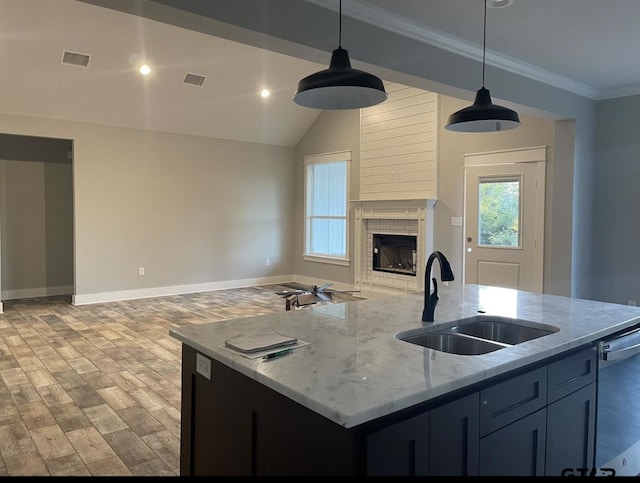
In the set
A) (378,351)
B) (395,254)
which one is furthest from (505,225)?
(378,351)

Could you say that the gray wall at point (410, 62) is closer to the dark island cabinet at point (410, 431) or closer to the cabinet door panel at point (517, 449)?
the dark island cabinet at point (410, 431)

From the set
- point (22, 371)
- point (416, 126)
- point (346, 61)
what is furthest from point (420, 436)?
point (416, 126)

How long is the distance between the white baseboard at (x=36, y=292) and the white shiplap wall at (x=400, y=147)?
5.39 m

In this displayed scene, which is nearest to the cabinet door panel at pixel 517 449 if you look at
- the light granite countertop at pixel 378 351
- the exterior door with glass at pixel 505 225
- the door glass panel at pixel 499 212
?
the light granite countertop at pixel 378 351

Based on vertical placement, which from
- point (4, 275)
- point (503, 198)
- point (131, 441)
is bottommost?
point (131, 441)

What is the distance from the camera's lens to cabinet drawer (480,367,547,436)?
5.26 feet

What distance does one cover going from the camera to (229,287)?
8.92 meters

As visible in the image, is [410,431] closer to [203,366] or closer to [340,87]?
[203,366]

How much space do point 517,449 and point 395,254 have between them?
20.3ft

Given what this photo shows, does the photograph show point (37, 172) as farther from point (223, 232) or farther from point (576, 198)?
point (576, 198)

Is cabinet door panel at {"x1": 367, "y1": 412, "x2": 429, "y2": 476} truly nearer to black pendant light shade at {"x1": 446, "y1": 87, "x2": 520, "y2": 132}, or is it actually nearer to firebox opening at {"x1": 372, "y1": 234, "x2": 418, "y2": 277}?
black pendant light shade at {"x1": 446, "y1": 87, "x2": 520, "y2": 132}

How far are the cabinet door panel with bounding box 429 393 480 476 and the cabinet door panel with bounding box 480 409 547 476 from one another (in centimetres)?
6

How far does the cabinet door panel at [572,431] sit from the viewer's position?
190cm

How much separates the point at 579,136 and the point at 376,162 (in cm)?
320
